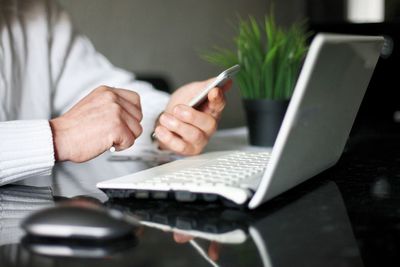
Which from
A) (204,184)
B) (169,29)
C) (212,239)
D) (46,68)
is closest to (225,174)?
(204,184)

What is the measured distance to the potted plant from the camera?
1495 millimetres

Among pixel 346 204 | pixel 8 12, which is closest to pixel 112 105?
pixel 346 204

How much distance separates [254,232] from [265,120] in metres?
0.83

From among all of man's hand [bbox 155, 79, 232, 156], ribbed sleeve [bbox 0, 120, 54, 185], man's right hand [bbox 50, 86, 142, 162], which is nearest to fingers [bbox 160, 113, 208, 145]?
man's hand [bbox 155, 79, 232, 156]

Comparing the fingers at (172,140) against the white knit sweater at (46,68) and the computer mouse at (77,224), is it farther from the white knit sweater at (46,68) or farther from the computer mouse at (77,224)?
the computer mouse at (77,224)

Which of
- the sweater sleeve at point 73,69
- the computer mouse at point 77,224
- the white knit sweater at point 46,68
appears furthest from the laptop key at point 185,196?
the sweater sleeve at point 73,69

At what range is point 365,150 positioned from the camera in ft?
4.29

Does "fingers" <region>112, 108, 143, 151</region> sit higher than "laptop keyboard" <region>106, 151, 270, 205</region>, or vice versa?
"laptop keyboard" <region>106, 151, 270, 205</region>

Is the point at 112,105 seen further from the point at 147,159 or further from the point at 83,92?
the point at 83,92

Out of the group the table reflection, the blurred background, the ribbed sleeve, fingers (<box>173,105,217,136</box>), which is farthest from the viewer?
the blurred background

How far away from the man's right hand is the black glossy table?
0.34 feet

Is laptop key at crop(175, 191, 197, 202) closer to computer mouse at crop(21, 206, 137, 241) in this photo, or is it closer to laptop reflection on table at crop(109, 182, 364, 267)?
laptop reflection on table at crop(109, 182, 364, 267)

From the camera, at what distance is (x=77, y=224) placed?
0.59m

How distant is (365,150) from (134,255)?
0.82m
